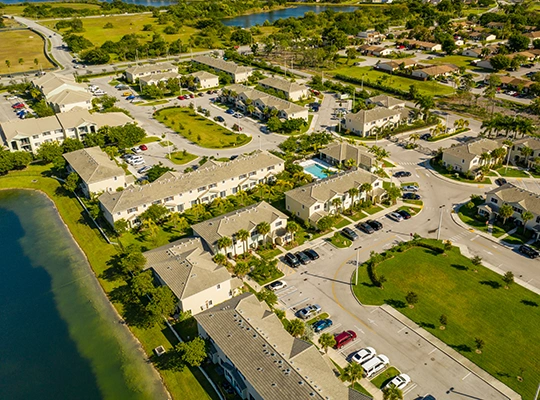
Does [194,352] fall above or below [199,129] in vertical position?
above

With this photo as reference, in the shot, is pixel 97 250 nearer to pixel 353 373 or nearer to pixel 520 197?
pixel 353 373

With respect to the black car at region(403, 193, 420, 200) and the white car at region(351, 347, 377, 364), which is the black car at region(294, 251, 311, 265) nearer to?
the white car at region(351, 347, 377, 364)

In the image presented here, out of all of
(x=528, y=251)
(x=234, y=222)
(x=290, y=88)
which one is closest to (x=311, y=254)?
(x=234, y=222)

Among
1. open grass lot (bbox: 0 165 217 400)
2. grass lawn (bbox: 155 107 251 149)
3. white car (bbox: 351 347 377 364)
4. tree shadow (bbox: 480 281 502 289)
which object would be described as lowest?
open grass lot (bbox: 0 165 217 400)

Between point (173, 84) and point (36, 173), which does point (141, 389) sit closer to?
point (36, 173)

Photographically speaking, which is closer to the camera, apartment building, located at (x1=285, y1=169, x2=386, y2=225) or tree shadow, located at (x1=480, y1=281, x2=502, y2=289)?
tree shadow, located at (x1=480, y1=281, x2=502, y2=289)

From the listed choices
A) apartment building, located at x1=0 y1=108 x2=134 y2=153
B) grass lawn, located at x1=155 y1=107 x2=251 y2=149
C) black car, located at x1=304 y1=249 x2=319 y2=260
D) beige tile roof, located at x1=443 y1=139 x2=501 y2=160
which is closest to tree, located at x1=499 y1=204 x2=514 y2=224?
beige tile roof, located at x1=443 y1=139 x2=501 y2=160
